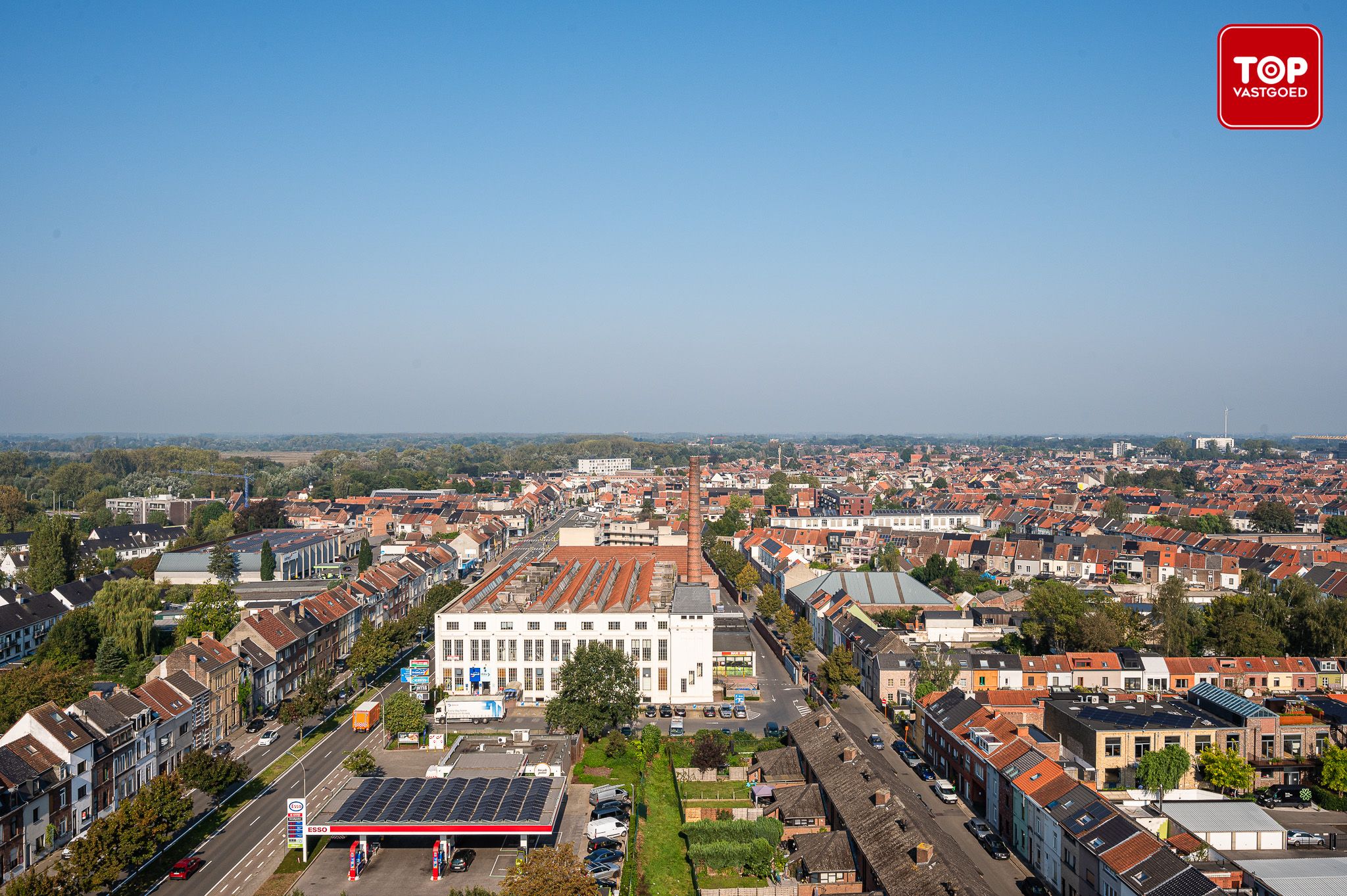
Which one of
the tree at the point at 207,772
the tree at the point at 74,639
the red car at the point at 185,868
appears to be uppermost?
the tree at the point at 74,639

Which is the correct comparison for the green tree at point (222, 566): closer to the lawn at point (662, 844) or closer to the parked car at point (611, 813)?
the lawn at point (662, 844)

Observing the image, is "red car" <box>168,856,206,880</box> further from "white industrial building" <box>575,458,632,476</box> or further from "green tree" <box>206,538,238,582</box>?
"white industrial building" <box>575,458,632,476</box>

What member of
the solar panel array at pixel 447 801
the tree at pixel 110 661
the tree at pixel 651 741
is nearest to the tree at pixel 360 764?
the solar panel array at pixel 447 801

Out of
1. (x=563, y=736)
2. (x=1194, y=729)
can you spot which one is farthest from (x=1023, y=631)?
(x=563, y=736)

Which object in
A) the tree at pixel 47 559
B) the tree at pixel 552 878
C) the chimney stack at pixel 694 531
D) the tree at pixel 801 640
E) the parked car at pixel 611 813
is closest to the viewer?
the tree at pixel 552 878

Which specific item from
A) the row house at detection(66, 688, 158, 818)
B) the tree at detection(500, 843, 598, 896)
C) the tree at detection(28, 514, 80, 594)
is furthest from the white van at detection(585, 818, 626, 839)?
the tree at detection(28, 514, 80, 594)
